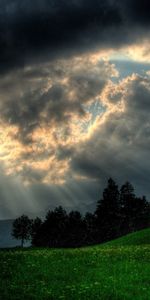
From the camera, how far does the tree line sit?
158375mm

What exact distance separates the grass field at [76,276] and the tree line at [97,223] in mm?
116409

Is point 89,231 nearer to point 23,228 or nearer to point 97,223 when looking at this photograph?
point 97,223

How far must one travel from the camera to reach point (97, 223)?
16650 cm

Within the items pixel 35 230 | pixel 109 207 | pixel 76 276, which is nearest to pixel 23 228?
pixel 35 230

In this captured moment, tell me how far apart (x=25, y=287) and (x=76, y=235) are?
161679mm

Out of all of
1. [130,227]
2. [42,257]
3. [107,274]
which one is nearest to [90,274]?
[107,274]

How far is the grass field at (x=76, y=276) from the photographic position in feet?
80.4

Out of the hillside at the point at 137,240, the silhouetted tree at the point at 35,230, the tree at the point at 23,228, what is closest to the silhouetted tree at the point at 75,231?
the silhouetted tree at the point at 35,230

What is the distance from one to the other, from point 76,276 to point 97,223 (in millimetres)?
137689

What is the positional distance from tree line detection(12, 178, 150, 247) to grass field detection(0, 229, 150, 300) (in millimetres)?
116409

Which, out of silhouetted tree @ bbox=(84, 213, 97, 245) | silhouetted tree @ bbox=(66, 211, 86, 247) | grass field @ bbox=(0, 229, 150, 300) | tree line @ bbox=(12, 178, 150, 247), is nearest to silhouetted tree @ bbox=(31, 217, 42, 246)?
tree line @ bbox=(12, 178, 150, 247)

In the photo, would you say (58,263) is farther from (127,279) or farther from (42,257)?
(127,279)

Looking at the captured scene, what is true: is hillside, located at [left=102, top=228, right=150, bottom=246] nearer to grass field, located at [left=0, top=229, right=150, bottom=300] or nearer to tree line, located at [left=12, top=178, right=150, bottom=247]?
grass field, located at [left=0, top=229, right=150, bottom=300]

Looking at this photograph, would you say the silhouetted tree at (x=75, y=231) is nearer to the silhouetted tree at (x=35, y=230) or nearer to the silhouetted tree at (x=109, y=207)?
the silhouetted tree at (x=35, y=230)
